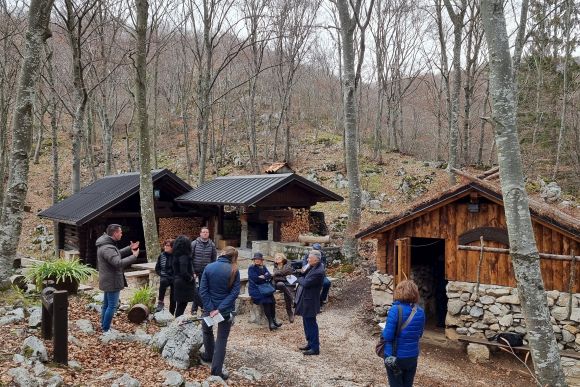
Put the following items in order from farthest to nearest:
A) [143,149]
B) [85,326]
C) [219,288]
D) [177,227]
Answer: [177,227], [143,149], [85,326], [219,288]

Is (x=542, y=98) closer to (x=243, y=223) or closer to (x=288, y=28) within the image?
(x=288, y=28)

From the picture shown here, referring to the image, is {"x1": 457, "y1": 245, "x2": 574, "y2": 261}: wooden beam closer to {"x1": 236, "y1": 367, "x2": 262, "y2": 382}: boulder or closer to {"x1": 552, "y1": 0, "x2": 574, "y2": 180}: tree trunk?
{"x1": 236, "y1": 367, "x2": 262, "y2": 382}: boulder

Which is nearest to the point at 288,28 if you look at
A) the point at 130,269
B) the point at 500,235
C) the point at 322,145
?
the point at 322,145

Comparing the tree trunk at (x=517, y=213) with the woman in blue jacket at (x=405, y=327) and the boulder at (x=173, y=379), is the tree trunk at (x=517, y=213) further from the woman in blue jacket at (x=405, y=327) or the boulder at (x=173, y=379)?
the boulder at (x=173, y=379)

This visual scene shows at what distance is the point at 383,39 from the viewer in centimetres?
2738

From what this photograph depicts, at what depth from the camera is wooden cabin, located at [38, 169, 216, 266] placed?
14.9 m

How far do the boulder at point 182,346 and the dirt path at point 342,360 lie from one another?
32.9 inches

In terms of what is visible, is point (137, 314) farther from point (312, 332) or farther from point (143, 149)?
point (143, 149)

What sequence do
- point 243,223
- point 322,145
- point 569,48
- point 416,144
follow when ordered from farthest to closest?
point 416,144
point 322,145
point 569,48
point 243,223

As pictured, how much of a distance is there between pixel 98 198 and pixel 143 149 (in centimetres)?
497

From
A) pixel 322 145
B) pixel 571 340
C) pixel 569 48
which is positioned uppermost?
pixel 569 48

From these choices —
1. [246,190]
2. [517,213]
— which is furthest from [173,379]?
[246,190]

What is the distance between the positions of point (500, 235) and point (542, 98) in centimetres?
1843

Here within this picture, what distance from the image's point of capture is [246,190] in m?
15.0
